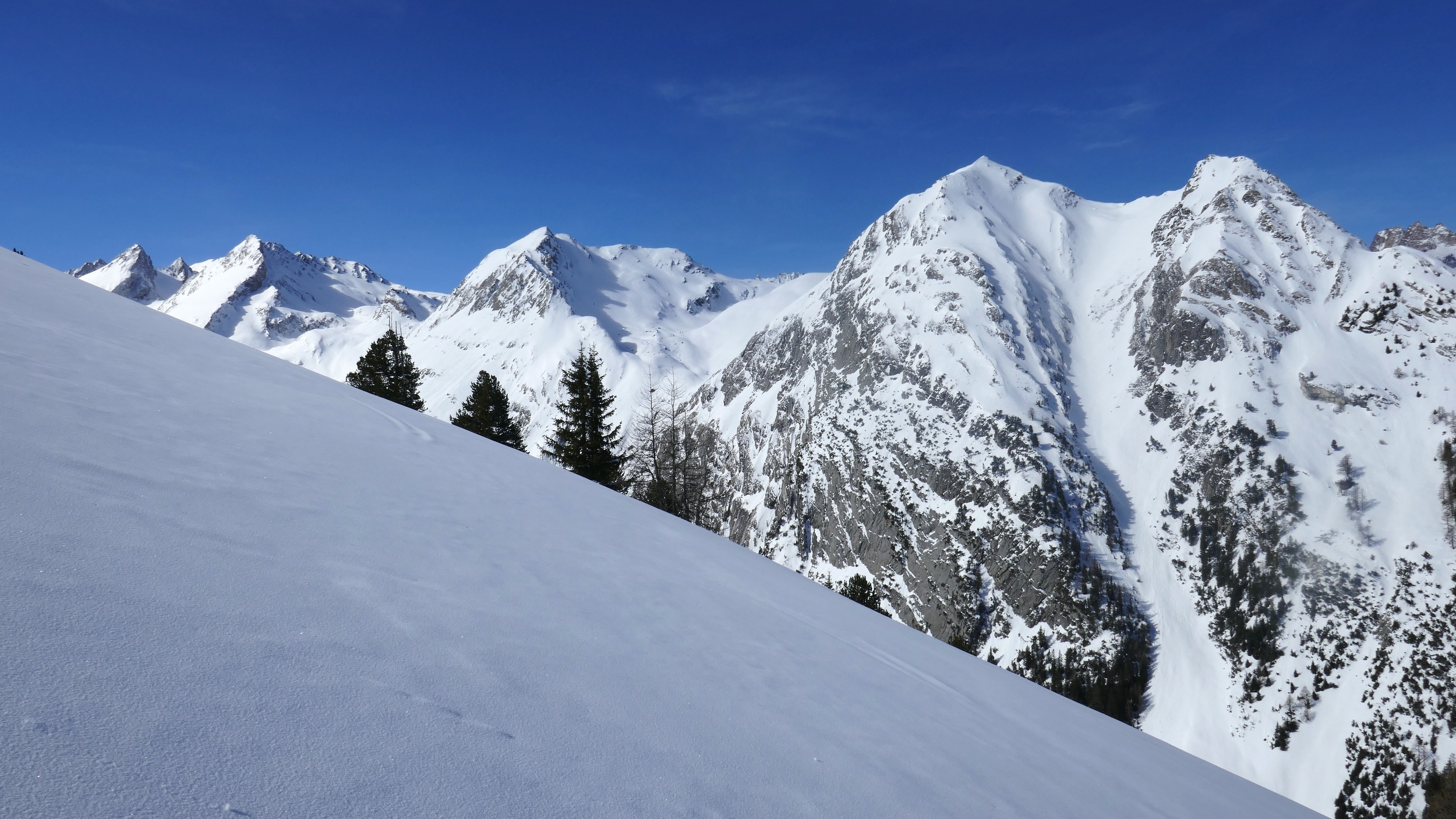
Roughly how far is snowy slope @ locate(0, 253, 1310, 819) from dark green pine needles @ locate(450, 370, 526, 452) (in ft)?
53.8

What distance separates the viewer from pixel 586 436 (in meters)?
21.7

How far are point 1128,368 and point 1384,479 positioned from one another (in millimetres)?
22073

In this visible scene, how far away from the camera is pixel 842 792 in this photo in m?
2.91

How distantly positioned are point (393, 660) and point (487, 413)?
22.1 metres

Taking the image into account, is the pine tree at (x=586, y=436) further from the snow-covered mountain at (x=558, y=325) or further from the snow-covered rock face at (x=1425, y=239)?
the snow-covered rock face at (x=1425, y=239)

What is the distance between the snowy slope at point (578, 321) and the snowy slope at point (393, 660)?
86.8 metres

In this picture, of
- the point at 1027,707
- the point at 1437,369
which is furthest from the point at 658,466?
the point at 1437,369

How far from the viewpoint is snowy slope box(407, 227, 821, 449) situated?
111375 mm

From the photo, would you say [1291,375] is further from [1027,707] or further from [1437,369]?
[1027,707]

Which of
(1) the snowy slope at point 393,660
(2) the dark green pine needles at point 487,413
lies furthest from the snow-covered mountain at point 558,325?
(1) the snowy slope at point 393,660

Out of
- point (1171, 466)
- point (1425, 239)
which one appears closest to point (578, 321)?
point (1171, 466)

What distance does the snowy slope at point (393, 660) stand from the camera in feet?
5.62

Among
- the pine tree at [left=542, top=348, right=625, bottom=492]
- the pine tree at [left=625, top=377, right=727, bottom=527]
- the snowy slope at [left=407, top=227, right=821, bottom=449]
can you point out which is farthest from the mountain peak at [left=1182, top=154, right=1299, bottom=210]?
the pine tree at [left=542, top=348, right=625, bottom=492]

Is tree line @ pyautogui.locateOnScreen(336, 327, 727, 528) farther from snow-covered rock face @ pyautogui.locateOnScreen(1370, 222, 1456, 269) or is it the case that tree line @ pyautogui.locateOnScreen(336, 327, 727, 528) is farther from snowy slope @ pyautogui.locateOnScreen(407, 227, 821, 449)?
snow-covered rock face @ pyautogui.locateOnScreen(1370, 222, 1456, 269)
